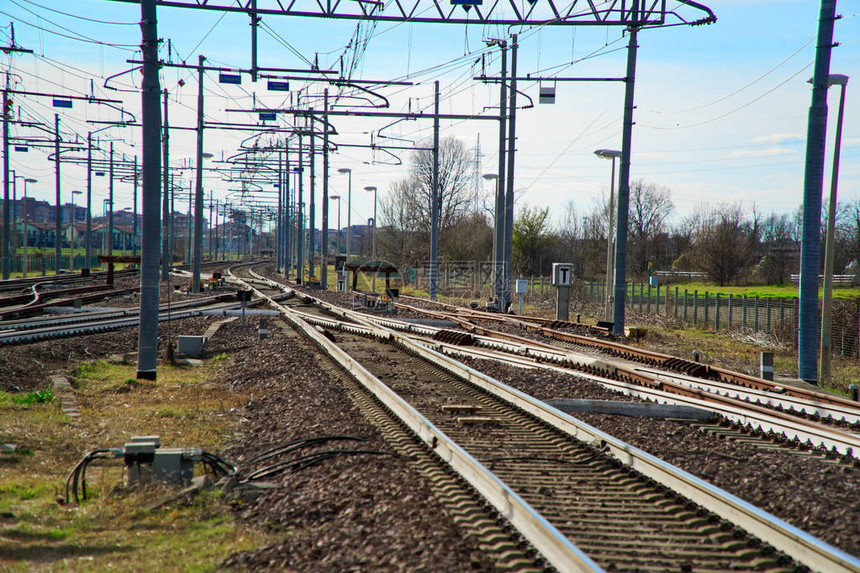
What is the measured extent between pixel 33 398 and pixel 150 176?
12.7 feet

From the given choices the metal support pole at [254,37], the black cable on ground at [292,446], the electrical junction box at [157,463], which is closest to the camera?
the electrical junction box at [157,463]

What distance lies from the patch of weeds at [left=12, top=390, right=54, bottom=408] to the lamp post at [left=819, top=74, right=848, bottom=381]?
14.2 m

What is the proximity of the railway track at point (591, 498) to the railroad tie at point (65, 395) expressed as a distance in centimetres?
424

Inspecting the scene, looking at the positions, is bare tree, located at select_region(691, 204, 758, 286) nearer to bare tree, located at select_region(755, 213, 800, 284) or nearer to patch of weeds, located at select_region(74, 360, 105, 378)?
bare tree, located at select_region(755, 213, 800, 284)

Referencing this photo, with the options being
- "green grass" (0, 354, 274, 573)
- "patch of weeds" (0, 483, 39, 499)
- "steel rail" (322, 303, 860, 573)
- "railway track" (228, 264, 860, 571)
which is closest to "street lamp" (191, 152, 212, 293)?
"green grass" (0, 354, 274, 573)

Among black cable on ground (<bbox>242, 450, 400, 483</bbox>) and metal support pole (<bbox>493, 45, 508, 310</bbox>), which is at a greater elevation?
metal support pole (<bbox>493, 45, 508, 310</bbox>)

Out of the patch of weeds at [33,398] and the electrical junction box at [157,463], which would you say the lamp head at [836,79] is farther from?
the patch of weeds at [33,398]

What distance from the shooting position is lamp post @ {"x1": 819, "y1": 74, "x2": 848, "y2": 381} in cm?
1507

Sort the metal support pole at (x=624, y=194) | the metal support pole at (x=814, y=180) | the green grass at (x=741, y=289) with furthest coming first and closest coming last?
1. the green grass at (x=741, y=289)
2. the metal support pole at (x=624, y=194)
3. the metal support pole at (x=814, y=180)

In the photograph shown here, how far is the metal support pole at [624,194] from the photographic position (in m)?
18.6

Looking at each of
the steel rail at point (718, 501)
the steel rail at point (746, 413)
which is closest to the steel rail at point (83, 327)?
the steel rail at point (746, 413)

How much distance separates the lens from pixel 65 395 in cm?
1096

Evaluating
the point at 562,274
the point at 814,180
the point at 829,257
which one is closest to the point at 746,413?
the point at 814,180

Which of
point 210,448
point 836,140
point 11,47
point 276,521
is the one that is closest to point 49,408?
point 210,448
